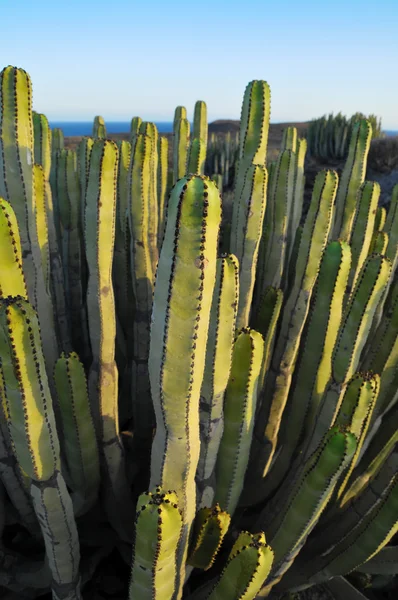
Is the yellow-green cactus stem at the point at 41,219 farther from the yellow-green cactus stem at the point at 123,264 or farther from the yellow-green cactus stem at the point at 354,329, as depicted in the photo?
the yellow-green cactus stem at the point at 354,329

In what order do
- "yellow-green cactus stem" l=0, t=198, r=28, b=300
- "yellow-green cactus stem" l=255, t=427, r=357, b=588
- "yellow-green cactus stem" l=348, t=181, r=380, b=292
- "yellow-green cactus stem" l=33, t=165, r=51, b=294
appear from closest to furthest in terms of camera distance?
"yellow-green cactus stem" l=0, t=198, r=28, b=300, "yellow-green cactus stem" l=255, t=427, r=357, b=588, "yellow-green cactus stem" l=33, t=165, r=51, b=294, "yellow-green cactus stem" l=348, t=181, r=380, b=292

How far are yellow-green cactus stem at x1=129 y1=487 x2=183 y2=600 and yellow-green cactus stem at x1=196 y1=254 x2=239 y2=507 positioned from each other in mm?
440

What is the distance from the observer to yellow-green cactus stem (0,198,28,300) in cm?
179

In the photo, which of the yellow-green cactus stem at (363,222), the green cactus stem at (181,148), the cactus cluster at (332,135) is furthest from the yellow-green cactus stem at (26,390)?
the cactus cluster at (332,135)

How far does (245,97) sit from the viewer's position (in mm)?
2898

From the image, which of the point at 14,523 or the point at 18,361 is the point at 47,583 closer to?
the point at 14,523

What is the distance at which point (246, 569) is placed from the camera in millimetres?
1770

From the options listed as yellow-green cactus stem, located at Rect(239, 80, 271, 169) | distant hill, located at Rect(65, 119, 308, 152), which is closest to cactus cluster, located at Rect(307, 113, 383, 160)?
distant hill, located at Rect(65, 119, 308, 152)

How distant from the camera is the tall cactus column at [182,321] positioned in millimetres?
1393

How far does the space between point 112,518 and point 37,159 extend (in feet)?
8.10

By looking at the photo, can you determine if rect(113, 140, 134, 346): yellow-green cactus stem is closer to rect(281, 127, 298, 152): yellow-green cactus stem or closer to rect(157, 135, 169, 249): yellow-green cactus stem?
rect(157, 135, 169, 249): yellow-green cactus stem

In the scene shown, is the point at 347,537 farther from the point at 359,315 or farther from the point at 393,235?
the point at 393,235

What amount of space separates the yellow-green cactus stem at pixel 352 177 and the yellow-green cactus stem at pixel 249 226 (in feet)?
4.55

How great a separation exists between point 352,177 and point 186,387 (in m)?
2.81
